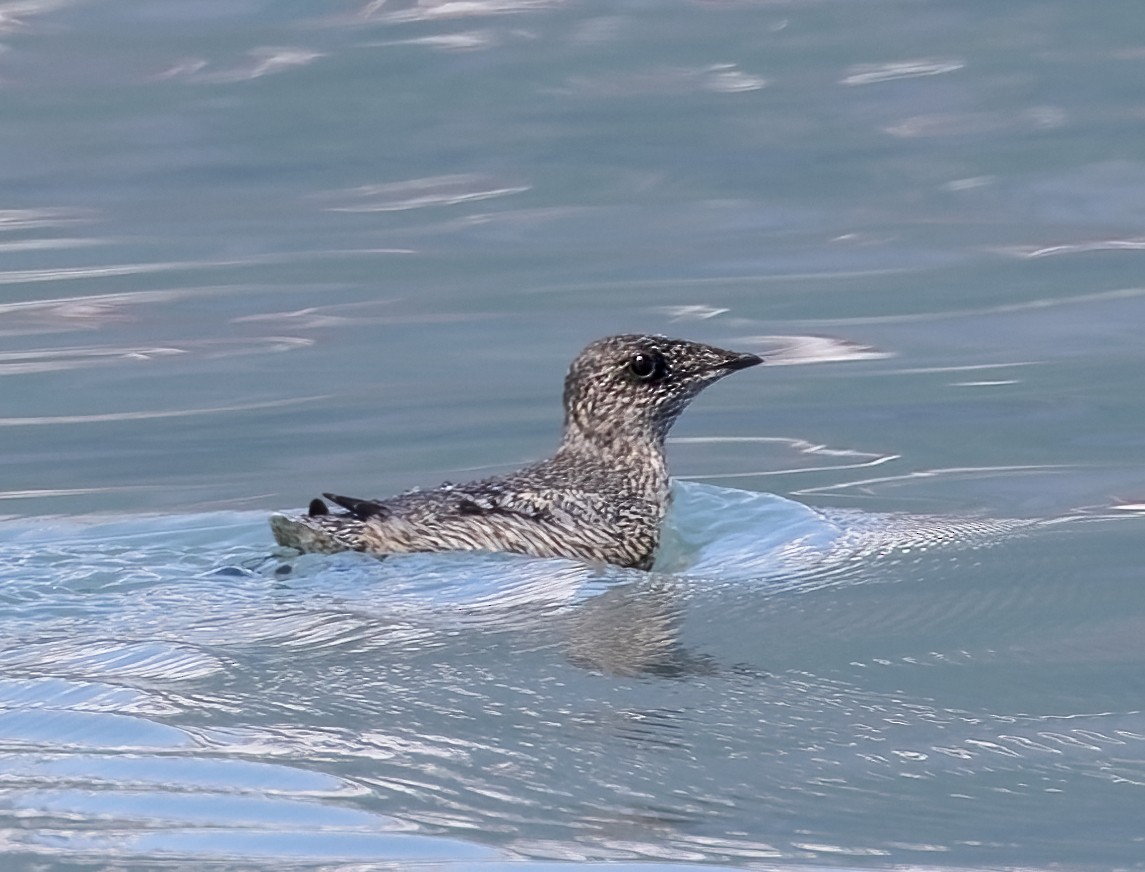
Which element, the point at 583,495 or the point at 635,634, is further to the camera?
the point at 583,495

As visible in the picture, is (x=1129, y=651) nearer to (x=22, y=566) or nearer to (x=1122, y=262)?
(x=22, y=566)

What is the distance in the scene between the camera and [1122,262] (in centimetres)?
1478

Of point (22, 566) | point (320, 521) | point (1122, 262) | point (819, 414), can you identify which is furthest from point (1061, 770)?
point (1122, 262)

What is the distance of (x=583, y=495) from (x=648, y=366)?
0.83 m

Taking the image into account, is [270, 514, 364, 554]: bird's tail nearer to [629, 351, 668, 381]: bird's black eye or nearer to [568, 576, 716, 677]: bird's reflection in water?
[568, 576, 716, 677]: bird's reflection in water

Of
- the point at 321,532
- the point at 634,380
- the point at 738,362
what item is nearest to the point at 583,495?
the point at 634,380

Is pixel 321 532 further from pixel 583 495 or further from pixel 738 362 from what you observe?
pixel 738 362

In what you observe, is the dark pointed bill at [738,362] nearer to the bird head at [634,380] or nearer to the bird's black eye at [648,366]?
Answer: the bird head at [634,380]

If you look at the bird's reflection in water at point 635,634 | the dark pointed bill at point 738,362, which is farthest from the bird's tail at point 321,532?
the dark pointed bill at point 738,362

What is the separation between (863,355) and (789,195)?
3.90 meters

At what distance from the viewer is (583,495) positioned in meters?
9.44

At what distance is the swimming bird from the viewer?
877cm

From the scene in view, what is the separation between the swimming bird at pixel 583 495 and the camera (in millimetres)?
8773

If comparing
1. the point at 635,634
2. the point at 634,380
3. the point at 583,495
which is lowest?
the point at 635,634
